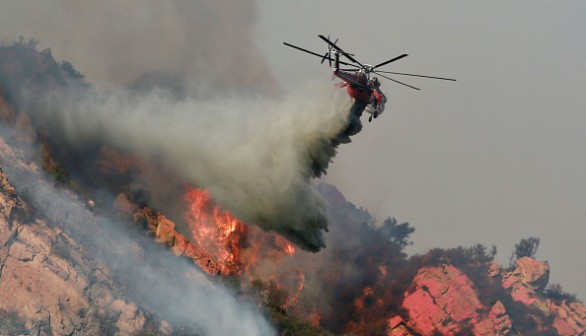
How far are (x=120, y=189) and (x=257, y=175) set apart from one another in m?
21.4

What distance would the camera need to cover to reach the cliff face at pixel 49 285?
48250 mm

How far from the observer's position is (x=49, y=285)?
5038 cm

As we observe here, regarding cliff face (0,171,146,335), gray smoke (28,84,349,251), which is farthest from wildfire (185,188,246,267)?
cliff face (0,171,146,335)

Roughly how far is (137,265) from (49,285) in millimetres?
10012

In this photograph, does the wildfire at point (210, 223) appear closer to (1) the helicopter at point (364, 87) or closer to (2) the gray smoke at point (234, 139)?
(2) the gray smoke at point (234, 139)

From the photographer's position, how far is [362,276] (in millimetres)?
90875

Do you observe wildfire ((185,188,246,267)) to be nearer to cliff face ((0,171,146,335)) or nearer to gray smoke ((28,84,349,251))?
gray smoke ((28,84,349,251))

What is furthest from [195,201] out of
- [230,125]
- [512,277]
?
[512,277]

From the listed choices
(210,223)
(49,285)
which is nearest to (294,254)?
(210,223)

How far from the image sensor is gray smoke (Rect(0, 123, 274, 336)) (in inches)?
2215

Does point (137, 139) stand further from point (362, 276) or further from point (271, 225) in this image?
point (362, 276)

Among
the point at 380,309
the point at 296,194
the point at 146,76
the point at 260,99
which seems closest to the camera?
the point at 296,194

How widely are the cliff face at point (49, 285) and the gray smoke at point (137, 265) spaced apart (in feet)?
5.78

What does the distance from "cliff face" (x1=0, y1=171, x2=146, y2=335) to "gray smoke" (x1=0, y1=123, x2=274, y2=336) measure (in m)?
1.76
